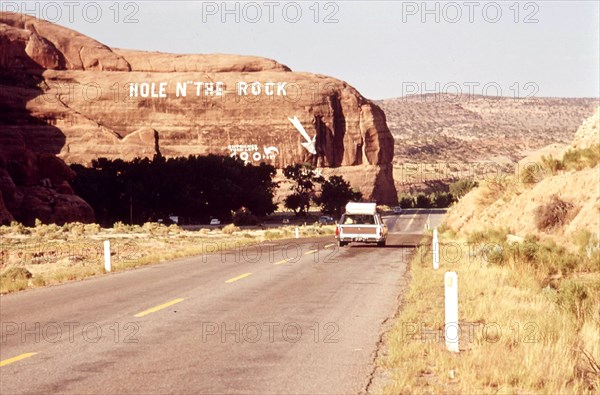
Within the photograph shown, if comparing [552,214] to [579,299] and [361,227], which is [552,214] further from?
[579,299]

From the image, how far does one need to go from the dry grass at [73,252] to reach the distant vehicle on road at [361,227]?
18.0 ft

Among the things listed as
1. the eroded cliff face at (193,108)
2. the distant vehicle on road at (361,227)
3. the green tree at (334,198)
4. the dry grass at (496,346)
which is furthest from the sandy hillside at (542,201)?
the eroded cliff face at (193,108)

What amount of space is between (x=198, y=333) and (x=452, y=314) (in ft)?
12.4

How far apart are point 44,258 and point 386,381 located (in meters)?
30.4

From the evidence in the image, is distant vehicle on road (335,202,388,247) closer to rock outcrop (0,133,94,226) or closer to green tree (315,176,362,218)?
rock outcrop (0,133,94,226)

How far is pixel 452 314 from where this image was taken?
9594 millimetres

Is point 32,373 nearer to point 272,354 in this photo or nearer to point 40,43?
point 272,354

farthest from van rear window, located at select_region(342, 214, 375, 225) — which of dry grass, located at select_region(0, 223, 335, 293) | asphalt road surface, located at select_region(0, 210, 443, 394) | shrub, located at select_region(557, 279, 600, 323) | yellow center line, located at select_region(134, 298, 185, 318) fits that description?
yellow center line, located at select_region(134, 298, 185, 318)

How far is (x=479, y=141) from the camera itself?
199750mm

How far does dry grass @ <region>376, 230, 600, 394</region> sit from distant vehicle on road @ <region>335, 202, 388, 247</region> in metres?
18.5

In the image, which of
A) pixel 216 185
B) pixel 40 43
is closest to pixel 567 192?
pixel 216 185

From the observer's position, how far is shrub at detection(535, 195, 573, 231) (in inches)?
1084

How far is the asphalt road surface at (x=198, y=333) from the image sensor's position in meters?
8.18

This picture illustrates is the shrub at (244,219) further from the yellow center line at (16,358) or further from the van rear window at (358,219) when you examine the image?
the yellow center line at (16,358)
